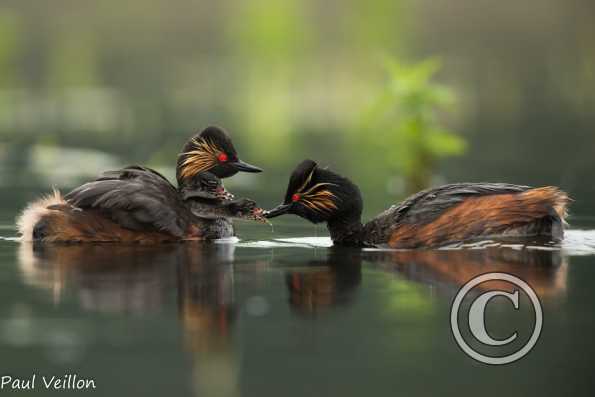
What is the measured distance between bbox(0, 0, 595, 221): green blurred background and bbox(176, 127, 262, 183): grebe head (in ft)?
6.52

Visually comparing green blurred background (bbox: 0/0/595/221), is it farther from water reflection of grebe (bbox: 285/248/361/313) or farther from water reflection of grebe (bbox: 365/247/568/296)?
water reflection of grebe (bbox: 285/248/361/313)

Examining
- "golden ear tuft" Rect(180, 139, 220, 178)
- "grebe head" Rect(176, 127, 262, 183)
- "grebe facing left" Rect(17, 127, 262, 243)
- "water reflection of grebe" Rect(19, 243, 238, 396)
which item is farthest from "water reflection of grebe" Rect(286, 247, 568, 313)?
"golden ear tuft" Rect(180, 139, 220, 178)

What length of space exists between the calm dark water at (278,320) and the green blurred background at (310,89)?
3.42 m

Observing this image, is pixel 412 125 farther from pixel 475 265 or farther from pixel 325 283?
pixel 325 283

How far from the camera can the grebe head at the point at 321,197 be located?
36.8 ft

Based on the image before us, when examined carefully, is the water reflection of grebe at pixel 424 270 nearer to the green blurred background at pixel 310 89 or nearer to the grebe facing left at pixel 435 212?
the grebe facing left at pixel 435 212

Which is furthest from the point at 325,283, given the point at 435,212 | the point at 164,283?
the point at 435,212

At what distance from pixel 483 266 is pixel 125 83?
20.6 metres

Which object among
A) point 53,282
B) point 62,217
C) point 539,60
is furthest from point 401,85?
point 539,60

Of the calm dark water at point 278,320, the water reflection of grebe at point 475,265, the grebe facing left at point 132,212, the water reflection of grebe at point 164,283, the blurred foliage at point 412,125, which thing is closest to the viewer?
the calm dark water at point 278,320

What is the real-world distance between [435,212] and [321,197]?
1.05 m

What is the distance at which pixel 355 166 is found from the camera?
1755 centimetres

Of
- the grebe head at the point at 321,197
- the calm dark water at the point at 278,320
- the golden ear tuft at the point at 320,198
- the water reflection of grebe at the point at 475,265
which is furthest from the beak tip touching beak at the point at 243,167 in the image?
the water reflection of grebe at the point at 475,265

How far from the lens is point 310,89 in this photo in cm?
2900
